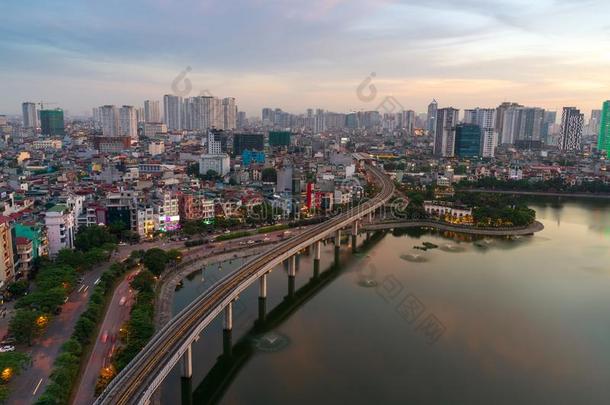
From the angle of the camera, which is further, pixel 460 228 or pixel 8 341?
pixel 460 228

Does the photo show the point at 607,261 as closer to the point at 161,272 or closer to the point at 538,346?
the point at 538,346

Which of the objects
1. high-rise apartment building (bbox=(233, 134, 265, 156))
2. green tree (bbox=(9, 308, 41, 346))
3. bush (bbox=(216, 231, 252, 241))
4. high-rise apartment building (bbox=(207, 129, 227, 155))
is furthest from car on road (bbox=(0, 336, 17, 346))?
high-rise apartment building (bbox=(233, 134, 265, 156))

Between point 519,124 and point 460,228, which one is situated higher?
point 519,124

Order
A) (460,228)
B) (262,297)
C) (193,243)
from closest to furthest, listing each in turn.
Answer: (262,297) < (193,243) < (460,228)

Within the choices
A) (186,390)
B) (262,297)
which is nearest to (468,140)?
(262,297)

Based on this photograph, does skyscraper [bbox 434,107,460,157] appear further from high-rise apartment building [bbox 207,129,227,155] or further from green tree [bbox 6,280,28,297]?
green tree [bbox 6,280,28,297]

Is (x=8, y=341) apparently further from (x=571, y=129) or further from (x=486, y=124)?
(x=571, y=129)

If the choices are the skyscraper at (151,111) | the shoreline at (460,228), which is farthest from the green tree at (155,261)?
the skyscraper at (151,111)
